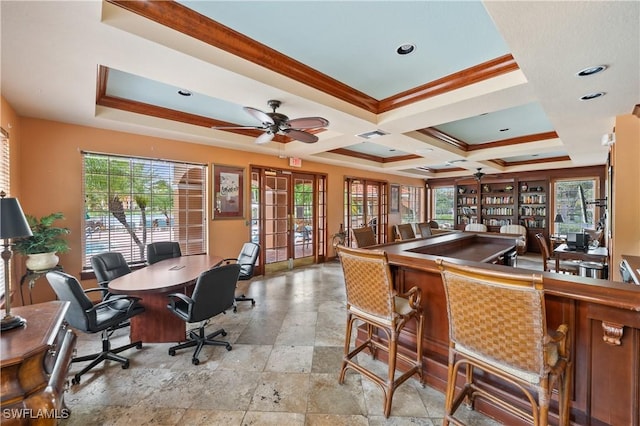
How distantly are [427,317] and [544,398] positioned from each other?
99 cm

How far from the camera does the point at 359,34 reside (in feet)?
6.86

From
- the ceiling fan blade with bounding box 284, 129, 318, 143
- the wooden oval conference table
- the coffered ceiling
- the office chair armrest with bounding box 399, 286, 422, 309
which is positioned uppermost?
the coffered ceiling

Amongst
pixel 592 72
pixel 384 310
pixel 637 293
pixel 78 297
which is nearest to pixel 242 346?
pixel 78 297

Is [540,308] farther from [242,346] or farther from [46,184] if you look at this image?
[46,184]

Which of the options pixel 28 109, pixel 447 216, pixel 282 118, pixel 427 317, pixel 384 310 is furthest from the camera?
pixel 447 216

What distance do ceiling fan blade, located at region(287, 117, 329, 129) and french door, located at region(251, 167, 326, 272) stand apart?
274 centimetres

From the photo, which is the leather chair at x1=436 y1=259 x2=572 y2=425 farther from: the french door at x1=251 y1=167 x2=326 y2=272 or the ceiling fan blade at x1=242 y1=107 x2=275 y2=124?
the french door at x1=251 y1=167 x2=326 y2=272

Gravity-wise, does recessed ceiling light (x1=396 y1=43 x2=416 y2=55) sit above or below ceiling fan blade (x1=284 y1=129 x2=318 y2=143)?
above

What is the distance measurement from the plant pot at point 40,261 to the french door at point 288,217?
295 centimetres

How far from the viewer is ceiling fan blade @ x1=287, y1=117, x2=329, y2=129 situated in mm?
2695

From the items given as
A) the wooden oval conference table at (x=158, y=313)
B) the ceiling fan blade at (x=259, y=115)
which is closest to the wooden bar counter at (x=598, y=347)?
the ceiling fan blade at (x=259, y=115)

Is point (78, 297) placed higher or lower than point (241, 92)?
lower

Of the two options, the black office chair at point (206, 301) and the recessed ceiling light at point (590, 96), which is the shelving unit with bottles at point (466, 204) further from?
the black office chair at point (206, 301)

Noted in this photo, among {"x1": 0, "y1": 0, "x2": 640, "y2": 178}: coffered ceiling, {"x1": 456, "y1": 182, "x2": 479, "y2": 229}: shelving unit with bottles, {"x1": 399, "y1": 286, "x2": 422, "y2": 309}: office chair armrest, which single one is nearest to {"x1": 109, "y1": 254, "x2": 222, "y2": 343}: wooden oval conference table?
{"x1": 0, "y1": 0, "x2": 640, "y2": 178}: coffered ceiling
